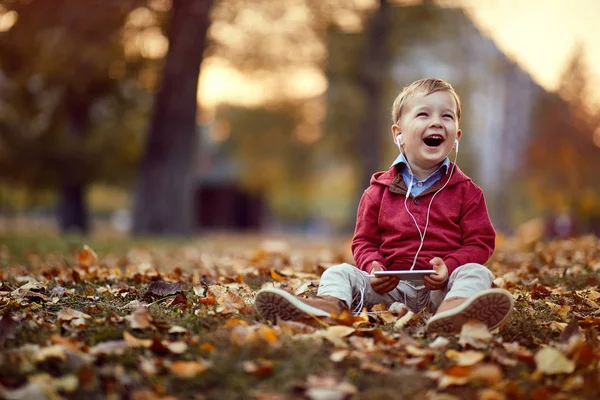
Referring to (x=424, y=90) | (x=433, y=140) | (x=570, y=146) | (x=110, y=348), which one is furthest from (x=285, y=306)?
(x=570, y=146)

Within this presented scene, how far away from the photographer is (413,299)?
11.7 ft

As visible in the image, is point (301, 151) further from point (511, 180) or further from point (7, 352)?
point (7, 352)

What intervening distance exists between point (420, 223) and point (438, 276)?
37cm

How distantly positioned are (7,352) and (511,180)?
105 feet

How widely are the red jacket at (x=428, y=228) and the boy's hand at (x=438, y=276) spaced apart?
79 millimetres

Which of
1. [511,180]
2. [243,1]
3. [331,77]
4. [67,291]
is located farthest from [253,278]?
[511,180]

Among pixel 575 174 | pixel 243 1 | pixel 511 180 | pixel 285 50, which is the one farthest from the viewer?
pixel 511 180

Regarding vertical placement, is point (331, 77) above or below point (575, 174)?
above

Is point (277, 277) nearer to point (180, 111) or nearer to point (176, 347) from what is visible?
point (176, 347)

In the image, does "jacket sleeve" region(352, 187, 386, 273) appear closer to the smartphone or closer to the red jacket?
the red jacket

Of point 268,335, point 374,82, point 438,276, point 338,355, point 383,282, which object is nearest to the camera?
point 338,355

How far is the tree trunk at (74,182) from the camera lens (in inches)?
672

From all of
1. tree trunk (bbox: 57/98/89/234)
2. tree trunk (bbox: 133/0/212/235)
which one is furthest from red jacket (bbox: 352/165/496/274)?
tree trunk (bbox: 57/98/89/234)

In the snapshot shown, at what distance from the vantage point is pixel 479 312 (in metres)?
2.88
